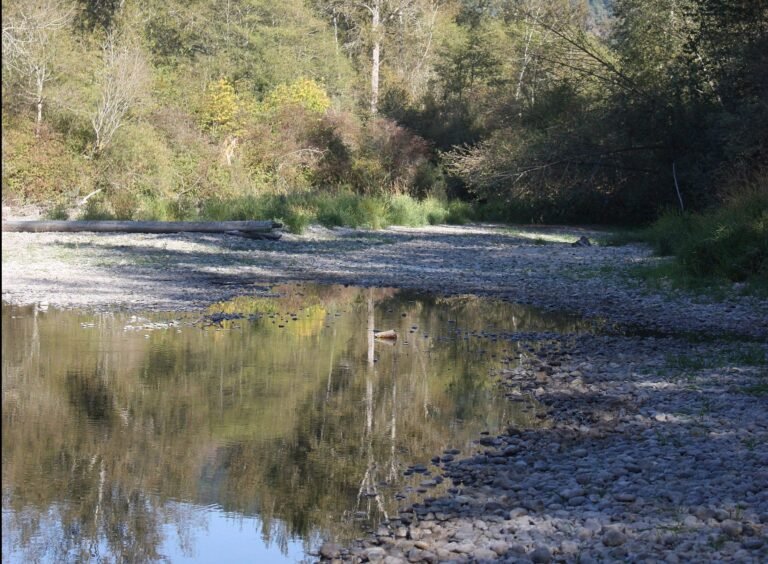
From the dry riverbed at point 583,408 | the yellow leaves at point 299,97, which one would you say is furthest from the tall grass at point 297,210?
the yellow leaves at point 299,97

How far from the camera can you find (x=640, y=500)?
472cm

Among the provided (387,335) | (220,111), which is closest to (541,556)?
→ (387,335)

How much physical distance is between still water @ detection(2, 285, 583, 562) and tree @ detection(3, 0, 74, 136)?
1881 cm

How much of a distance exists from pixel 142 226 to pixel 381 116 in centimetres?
1926

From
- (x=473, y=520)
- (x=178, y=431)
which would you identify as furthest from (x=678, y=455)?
(x=178, y=431)

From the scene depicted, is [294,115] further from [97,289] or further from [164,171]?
[97,289]

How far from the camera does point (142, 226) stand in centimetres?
2262

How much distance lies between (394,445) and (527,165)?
2269cm

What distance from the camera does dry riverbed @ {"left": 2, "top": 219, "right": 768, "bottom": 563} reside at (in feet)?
14.0

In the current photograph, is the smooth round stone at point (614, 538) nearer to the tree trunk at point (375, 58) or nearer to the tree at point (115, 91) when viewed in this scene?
the tree at point (115, 91)

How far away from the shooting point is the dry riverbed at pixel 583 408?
4262 mm

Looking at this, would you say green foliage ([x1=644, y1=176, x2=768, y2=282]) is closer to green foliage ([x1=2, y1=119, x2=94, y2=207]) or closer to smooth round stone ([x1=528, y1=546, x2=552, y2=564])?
smooth round stone ([x1=528, y1=546, x2=552, y2=564])

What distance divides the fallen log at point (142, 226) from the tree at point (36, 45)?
6.57 m

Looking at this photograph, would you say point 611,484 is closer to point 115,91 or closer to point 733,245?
point 733,245
